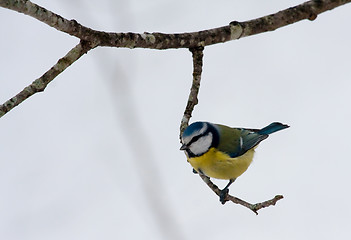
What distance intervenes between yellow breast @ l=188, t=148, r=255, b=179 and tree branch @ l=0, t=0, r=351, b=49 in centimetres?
50

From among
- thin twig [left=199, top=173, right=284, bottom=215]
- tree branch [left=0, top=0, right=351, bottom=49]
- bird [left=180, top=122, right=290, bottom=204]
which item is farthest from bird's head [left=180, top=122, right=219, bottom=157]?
tree branch [left=0, top=0, right=351, bottom=49]

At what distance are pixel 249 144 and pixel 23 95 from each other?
3.77 ft

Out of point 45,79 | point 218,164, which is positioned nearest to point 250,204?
point 218,164

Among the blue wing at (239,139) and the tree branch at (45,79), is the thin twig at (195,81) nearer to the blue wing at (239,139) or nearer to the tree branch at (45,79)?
the blue wing at (239,139)

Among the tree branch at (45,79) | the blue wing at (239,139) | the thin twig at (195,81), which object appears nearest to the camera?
the tree branch at (45,79)

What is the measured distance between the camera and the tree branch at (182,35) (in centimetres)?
111

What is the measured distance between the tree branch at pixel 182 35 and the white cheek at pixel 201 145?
42 centimetres

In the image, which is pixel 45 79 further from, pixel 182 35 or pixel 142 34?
pixel 182 35

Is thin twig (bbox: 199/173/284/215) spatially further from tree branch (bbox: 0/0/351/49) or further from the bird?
tree branch (bbox: 0/0/351/49)

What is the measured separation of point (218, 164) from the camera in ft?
5.91

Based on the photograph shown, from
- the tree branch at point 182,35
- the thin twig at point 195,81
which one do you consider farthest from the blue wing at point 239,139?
the tree branch at point 182,35

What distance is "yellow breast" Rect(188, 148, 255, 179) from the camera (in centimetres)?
178

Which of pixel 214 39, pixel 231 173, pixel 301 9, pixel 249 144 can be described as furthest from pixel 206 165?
pixel 301 9

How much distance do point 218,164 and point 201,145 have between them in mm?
102
